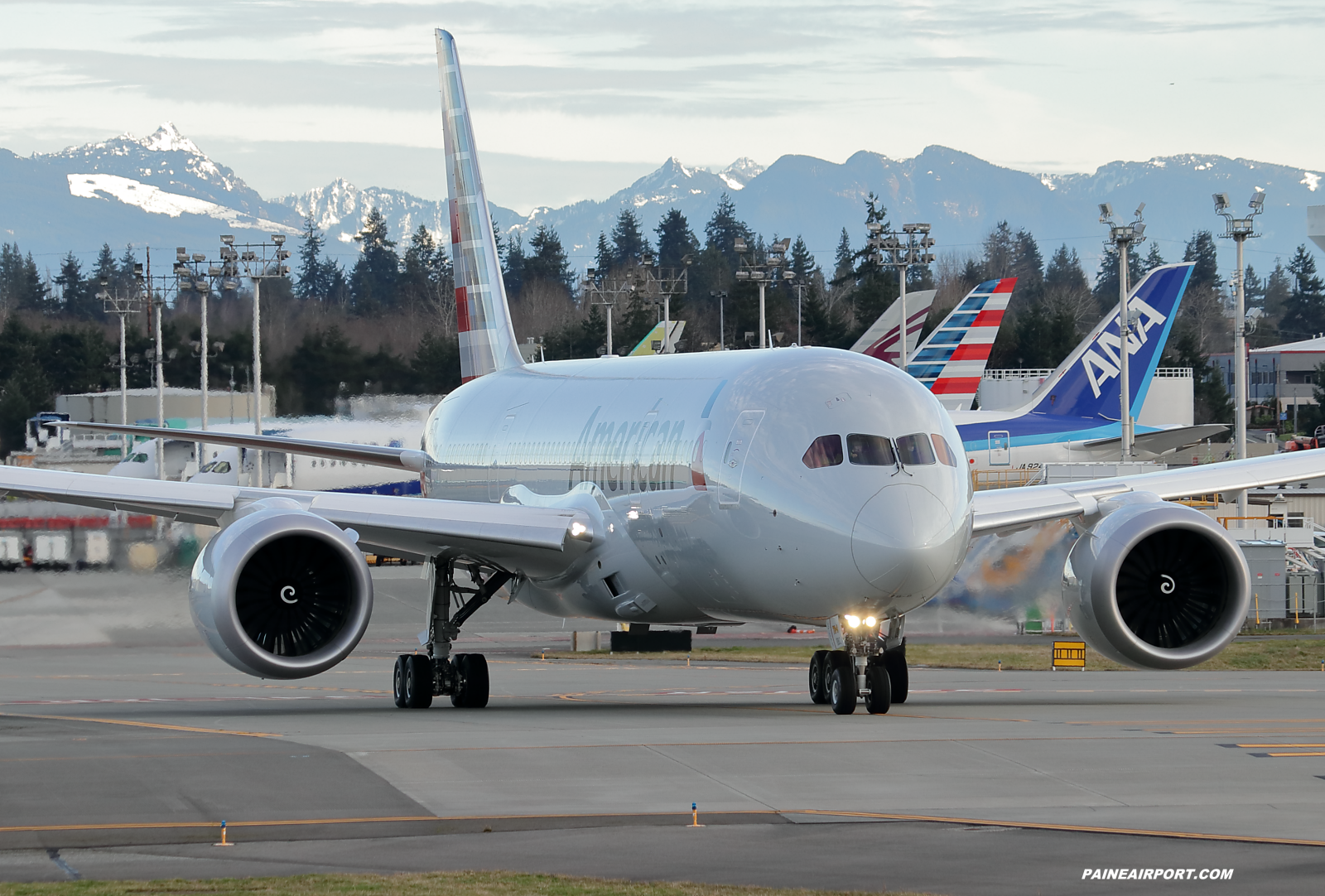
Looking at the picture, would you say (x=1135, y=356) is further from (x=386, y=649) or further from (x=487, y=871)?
(x=487, y=871)

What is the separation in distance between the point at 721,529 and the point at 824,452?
167 cm

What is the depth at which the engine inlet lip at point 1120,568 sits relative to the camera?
21203 millimetres

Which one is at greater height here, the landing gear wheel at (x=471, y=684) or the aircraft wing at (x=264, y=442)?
the aircraft wing at (x=264, y=442)

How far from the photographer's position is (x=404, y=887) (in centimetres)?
1091

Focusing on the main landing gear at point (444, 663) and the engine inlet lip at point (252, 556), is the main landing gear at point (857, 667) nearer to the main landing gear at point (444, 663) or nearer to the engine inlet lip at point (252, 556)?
the main landing gear at point (444, 663)

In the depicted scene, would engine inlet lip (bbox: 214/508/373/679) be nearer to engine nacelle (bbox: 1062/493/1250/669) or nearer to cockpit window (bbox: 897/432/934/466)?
cockpit window (bbox: 897/432/934/466)

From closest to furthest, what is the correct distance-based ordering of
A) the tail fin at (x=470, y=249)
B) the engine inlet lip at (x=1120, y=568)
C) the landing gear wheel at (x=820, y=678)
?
the engine inlet lip at (x=1120, y=568) → the landing gear wheel at (x=820, y=678) → the tail fin at (x=470, y=249)

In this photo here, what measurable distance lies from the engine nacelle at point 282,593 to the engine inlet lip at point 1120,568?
8488 millimetres

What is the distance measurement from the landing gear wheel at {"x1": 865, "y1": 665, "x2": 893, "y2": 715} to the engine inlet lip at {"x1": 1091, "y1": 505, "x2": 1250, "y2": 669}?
105 inches

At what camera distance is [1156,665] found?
70.2 ft

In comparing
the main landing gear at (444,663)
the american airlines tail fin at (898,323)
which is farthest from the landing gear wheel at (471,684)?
the american airlines tail fin at (898,323)

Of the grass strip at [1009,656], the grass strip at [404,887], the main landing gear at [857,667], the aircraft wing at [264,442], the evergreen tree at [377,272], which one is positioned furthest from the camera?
the evergreen tree at [377,272]

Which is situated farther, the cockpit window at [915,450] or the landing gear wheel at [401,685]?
the landing gear wheel at [401,685]

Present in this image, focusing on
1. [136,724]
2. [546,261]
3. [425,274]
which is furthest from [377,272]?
[136,724]
